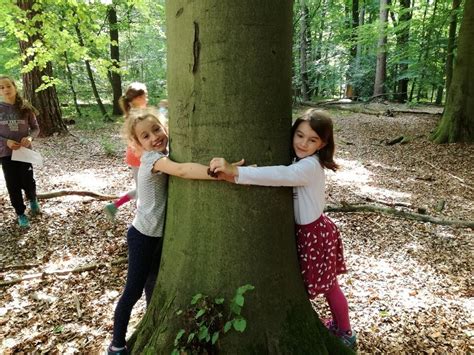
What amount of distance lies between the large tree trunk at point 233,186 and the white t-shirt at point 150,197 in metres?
0.12

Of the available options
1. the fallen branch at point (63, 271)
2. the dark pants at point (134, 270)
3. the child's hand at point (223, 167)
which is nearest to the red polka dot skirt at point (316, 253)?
the child's hand at point (223, 167)

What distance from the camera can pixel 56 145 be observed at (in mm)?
8992

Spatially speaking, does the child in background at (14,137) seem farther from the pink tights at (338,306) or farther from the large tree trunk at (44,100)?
the large tree trunk at (44,100)

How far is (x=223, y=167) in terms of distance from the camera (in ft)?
5.32

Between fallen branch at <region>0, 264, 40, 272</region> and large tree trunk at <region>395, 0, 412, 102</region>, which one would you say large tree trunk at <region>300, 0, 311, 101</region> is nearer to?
large tree trunk at <region>395, 0, 412, 102</region>

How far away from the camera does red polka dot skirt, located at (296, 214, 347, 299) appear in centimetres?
205

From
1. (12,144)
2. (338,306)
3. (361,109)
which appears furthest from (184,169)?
(361,109)

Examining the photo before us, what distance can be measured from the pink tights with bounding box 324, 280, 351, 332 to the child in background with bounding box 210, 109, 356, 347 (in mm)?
38

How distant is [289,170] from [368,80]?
19.6 meters

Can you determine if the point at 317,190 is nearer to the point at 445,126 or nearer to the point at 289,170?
the point at 289,170

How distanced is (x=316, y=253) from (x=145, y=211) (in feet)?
3.36

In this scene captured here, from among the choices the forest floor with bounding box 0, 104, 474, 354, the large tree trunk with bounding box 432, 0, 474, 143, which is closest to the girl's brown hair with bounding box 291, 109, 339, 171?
the forest floor with bounding box 0, 104, 474, 354

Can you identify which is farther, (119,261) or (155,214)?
(119,261)

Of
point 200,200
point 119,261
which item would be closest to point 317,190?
point 200,200
